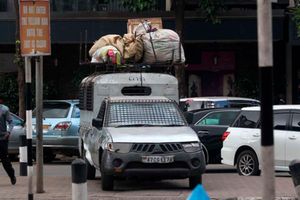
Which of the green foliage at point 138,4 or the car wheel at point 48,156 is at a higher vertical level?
the green foliage at point 138,4

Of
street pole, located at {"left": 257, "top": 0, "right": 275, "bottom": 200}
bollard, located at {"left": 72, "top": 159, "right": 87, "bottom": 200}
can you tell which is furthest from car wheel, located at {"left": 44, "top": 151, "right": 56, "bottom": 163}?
street pole, located at {"left": 257, "top": 0, "right": 275, "bottom": 200}

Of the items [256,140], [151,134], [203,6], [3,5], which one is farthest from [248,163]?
[3,5]

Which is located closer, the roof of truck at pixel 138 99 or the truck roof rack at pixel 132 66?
the roof of truck at pixel 138 99

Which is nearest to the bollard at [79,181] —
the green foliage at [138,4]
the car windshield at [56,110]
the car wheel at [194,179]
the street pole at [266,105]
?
the street pole at [266,105]

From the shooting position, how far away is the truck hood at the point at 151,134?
39.9 ft

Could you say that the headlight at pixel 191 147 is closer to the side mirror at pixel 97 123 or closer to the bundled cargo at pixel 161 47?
the side mirror at pixel 97 123

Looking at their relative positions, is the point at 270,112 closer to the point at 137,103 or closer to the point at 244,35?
the point at 137,103

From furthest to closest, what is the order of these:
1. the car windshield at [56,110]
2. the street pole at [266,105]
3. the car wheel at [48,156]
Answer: the car wheel at [48,156], the car windshield at [56,110], the street pole at [266,105]

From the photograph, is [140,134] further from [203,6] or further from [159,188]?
[203,6]

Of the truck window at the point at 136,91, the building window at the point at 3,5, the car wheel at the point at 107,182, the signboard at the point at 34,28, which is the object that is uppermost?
the building window at the point at 3,5

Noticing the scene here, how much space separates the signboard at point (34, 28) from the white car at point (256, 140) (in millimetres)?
5609

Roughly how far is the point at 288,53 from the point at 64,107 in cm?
1259

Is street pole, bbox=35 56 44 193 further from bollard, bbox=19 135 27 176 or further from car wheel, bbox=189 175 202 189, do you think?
car wheel, bbox=189 175 202 189

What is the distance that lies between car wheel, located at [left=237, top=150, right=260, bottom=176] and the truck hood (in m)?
3.07
